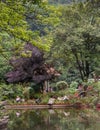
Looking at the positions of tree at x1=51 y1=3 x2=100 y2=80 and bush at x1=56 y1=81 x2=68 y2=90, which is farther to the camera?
bush at x1=56 y1=81 x2=68 y2=90

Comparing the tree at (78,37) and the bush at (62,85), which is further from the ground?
the tree at (78,37)

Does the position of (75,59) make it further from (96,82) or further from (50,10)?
(50,10)

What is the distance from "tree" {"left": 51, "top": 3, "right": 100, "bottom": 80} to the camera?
23156mm

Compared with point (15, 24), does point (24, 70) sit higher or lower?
lower

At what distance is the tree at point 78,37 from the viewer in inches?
912

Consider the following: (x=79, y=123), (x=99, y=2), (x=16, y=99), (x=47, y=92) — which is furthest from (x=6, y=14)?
(x=47, y=92)

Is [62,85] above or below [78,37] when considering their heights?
below

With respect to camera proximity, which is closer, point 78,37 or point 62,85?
point 78,37

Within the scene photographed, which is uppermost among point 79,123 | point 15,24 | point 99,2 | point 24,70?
point 99,2

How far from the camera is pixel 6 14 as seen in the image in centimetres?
781

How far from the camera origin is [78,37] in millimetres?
23219

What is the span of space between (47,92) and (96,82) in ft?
11.5

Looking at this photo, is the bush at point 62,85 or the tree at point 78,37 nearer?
the tree at point 78,37

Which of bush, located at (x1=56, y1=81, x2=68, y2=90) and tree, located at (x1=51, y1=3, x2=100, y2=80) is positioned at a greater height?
tree, located at (x1=51, y1=3, x2=100, y2=80)
